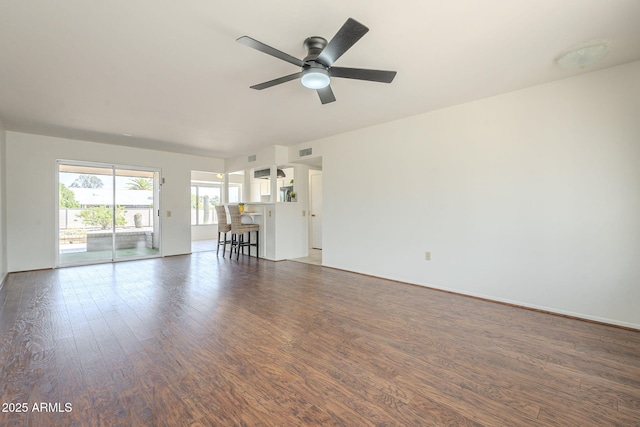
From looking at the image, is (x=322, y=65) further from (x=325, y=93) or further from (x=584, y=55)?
(x=584, y=55)

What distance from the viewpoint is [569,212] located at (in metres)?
3.01

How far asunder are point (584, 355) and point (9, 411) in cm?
378

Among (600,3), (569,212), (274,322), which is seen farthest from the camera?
(569,212)

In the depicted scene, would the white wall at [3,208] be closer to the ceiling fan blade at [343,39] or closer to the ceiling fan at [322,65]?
the ceiling fan at [322,65]

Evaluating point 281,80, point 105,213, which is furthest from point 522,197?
point 105,213

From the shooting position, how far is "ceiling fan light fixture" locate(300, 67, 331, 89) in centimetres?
238

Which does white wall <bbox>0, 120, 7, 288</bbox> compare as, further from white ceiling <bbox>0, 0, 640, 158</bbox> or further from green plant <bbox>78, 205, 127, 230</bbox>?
green plant <bbox>78, 205, 127, 230</bbox>

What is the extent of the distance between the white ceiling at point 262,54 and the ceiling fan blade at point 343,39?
21cm

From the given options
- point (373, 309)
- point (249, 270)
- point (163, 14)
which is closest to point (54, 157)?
point (249, 270)

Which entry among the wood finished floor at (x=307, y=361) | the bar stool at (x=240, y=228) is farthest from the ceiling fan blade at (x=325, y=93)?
the bar stool at (x=240, y=228)

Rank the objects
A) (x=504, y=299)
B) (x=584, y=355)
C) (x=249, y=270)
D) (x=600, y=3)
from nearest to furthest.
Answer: (x=600, y=3)
(x=584, y=355)
(x=504, y=299)
(x=249, y=270)

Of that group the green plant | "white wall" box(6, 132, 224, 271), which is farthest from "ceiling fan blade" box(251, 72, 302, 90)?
the green plant

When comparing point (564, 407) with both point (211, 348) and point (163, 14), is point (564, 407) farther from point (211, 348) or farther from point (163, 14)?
point (163, 14)

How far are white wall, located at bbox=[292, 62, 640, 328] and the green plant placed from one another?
17.4 ft
